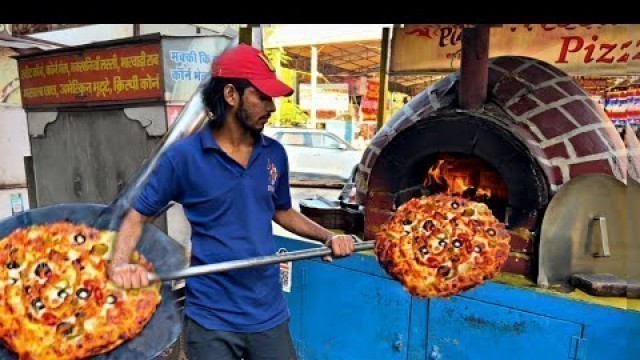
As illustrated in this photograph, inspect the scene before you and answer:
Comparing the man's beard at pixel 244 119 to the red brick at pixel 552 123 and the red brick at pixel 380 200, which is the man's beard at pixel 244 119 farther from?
the red brick at pixel 552 123

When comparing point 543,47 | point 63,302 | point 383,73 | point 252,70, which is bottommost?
point 63,302

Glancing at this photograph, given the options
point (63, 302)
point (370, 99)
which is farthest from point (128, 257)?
point (370, 99)

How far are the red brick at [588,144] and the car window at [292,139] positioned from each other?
5.61 metres

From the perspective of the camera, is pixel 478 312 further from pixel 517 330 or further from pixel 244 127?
pixel 244 127

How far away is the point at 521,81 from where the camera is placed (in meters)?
2.98

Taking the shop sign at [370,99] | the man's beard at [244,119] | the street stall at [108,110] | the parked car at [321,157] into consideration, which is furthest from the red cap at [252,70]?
the parked car at [321,157]

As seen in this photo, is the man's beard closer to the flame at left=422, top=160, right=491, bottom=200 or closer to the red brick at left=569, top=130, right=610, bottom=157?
the flame at left=422, top=160, right=491, bottom=200

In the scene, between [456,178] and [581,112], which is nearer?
[581,112]

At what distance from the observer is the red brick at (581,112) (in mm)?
2816

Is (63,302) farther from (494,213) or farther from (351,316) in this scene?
(494,213)

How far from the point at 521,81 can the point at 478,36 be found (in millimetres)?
458

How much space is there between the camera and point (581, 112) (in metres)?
2.85

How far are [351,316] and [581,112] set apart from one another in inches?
76.2

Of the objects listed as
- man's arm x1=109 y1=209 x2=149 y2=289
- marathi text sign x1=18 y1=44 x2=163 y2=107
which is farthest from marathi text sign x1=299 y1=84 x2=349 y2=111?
man's arm x1=109 y1=209 x2=149 y2=289
